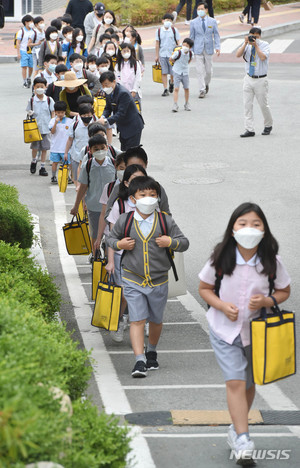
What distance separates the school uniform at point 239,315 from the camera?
19.8 feet

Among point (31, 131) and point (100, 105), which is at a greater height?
point (100, 105)

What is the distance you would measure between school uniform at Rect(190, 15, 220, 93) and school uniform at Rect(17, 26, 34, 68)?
15.5 ft

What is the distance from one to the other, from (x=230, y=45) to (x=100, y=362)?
2740 centimetres

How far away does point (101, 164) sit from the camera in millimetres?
9992

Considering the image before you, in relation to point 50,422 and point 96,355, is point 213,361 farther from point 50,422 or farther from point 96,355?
point 50,422

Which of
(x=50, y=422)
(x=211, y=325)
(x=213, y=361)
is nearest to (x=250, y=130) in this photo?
(x=213, y=361)

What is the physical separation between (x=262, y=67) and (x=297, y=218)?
619 centimetres

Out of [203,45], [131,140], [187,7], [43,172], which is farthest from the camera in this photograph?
[187,7]

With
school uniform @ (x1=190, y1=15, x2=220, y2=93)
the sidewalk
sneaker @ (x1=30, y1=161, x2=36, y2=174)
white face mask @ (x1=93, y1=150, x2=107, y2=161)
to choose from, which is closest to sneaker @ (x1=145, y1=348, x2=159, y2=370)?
white face mask @ (x1=93, y1=150, x2=107, y2=161)

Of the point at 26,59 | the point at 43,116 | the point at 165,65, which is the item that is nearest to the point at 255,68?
the point at 43,116

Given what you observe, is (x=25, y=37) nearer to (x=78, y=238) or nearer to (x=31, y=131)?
(x=31, y=131)

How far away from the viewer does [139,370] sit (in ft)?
25.3

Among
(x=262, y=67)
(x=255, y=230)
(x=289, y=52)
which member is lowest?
(x=289, y=52)

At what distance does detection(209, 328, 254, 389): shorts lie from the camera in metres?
6.04
